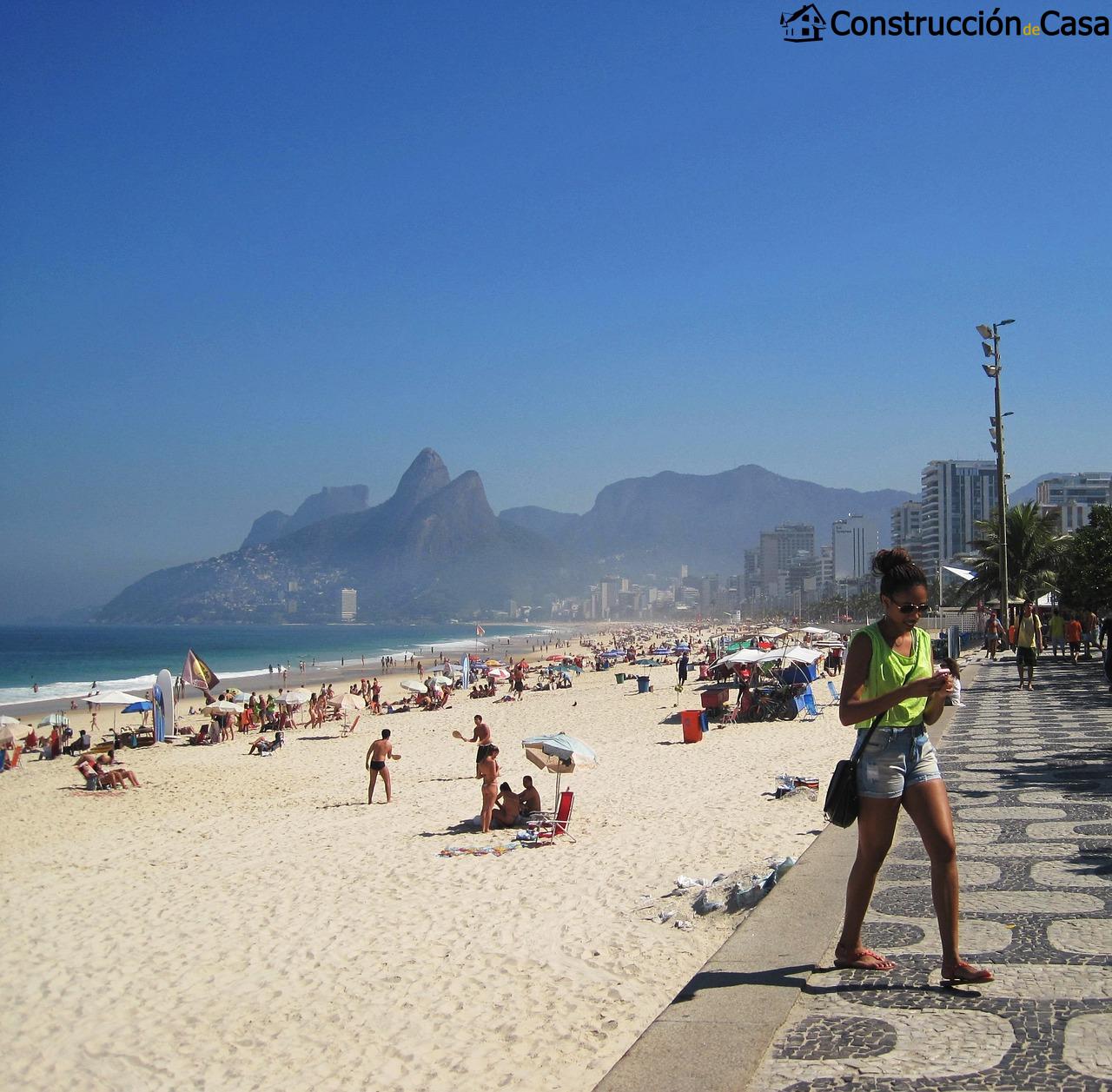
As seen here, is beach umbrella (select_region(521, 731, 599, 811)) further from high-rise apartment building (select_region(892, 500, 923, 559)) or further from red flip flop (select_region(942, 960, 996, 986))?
high-rise apartment building (select_region(892, 500, 923, 559))

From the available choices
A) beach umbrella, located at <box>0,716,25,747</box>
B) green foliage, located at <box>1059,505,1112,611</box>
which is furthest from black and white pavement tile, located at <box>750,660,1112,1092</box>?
beach umbrella, located at <box>0,716,25,747</box>

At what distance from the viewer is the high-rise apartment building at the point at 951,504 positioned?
156m

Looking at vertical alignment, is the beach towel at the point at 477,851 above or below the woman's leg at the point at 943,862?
below

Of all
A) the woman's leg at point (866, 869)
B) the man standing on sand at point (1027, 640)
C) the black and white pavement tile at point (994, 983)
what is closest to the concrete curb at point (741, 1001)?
the black and white pavement tile at point (994, 983)

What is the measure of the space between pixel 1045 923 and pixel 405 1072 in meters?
2.77

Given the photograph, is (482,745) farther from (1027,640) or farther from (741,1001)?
(1027,640)

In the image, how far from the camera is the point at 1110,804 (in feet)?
21.8

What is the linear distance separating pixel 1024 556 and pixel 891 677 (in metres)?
36.3

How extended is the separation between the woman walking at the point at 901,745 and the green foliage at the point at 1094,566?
702 inches

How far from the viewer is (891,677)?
336cm

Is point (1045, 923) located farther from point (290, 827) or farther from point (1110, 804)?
point (290, 827)

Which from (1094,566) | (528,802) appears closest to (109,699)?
(528,802)

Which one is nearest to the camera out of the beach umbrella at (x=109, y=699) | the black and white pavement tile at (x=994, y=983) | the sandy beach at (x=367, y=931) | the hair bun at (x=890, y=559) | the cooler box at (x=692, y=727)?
the black and white pavement tile at (x=994, y=983)

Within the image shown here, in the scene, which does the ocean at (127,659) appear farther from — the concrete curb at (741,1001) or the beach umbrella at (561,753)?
the concrete curb at (741,1001)
